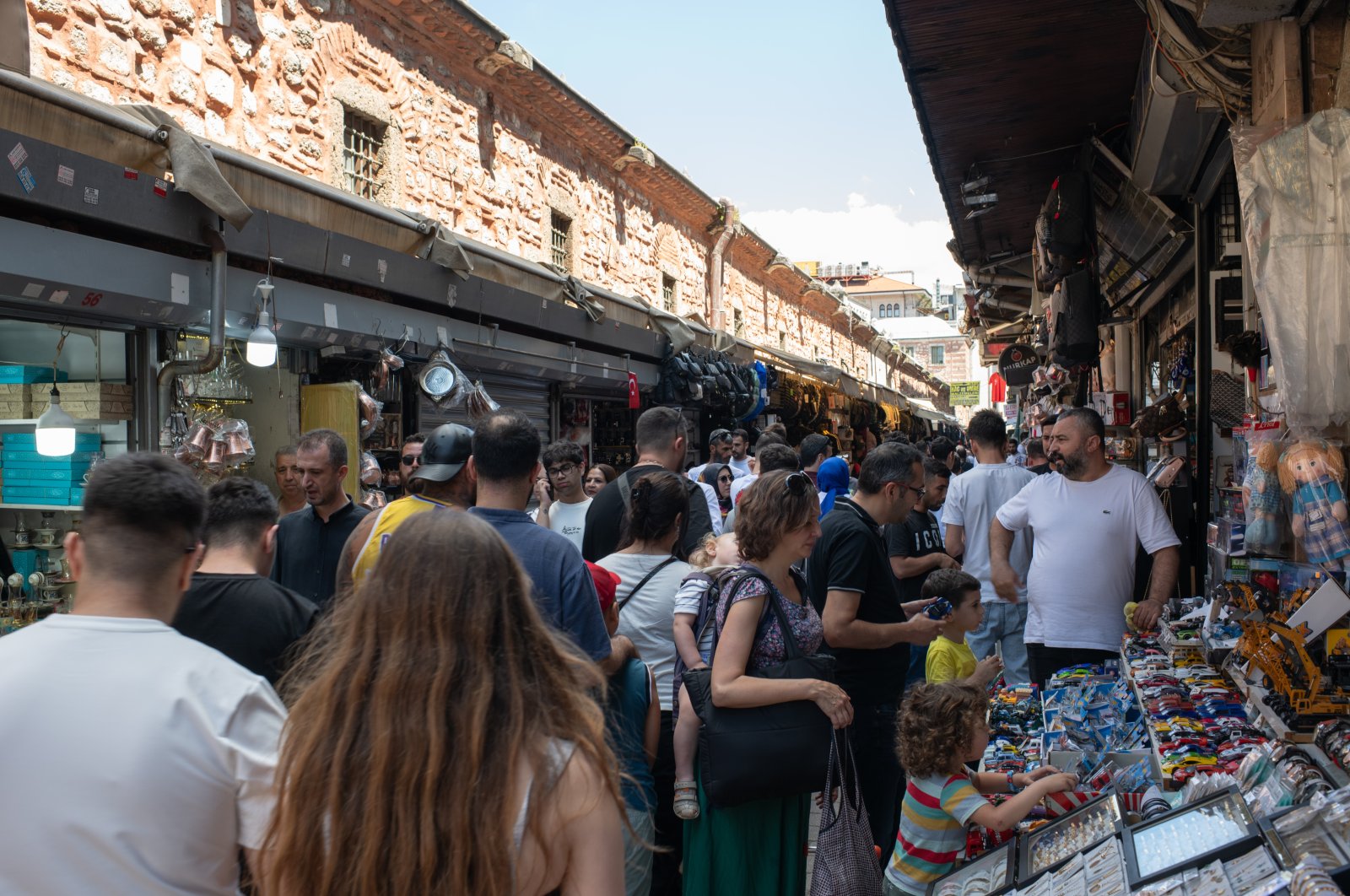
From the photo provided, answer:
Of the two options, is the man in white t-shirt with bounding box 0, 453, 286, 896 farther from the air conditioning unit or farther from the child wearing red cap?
the air conditioning unit

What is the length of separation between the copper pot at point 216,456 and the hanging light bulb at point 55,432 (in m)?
0.60

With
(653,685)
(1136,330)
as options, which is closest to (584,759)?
(653,685)

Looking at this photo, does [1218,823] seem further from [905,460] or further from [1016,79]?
[1016,79]

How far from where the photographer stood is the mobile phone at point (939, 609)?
460 centimetres

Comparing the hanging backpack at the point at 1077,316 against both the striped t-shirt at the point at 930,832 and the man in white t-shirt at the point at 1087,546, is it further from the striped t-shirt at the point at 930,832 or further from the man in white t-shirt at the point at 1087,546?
the striped t-shirt at the point at 930,832

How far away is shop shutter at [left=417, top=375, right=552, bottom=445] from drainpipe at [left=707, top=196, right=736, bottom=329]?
11.8 metres

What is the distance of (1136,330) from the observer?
9.45m

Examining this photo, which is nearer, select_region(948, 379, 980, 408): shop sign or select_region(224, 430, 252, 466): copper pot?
select_region(224, 430, 252, 466): copper pot

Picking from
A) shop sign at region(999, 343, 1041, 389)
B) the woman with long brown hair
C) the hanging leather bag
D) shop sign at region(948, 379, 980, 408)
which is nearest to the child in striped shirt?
the hanging leather bag

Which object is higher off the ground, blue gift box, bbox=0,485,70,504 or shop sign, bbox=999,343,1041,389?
shop sign, bbox=999,343,1041,389

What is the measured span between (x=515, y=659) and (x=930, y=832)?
239 centimetres

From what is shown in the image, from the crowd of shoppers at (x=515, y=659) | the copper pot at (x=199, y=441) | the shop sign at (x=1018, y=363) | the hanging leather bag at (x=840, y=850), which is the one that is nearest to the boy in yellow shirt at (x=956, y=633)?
the crowd of shoppers at (x=515, y=659)

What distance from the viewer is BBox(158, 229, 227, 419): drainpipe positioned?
4.82m

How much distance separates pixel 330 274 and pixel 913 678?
383 centimetres
